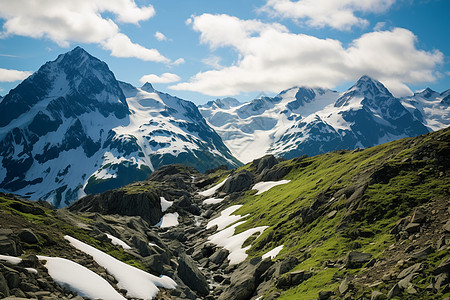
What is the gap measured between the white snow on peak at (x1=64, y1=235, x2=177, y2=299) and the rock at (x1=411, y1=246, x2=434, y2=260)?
1134 inches

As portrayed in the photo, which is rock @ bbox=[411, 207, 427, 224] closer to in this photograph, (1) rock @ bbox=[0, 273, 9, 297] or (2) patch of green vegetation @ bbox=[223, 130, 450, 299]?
(2) patch of green vegetation @ bbox=[223, 130, 450, 299]

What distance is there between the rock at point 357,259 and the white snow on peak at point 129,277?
23.2 meters

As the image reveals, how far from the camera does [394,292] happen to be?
21.2 m

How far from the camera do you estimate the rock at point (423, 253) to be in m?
23.8

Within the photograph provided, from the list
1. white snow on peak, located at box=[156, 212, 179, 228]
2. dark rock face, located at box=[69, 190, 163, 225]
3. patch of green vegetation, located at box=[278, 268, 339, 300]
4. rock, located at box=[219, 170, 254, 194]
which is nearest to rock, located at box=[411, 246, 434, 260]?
patch of green vegetation, located at box=[278, 268, 339, 300]

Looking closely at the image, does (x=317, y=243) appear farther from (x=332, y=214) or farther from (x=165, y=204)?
(x=165, y=204)

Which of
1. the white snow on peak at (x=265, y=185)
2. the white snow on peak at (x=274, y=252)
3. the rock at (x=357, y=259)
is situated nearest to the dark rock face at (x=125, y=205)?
the white snow on peak at (x=265, y=185)

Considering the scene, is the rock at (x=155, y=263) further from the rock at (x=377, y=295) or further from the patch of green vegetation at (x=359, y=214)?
the rock at (x=377, y=295)

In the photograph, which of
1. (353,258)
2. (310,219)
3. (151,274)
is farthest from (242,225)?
(353,258)

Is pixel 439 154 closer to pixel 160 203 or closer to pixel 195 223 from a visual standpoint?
pixel 195 223

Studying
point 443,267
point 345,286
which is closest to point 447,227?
point 443,267

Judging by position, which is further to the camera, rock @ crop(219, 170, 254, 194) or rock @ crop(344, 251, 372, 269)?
rock @ crop(219, 170, 254, 194)

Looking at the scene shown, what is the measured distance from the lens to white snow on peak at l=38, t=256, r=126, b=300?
30359 mm

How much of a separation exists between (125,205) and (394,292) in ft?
345
